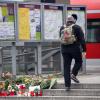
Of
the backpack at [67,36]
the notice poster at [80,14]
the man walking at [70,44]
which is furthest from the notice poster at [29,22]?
the backpack at [67,36]

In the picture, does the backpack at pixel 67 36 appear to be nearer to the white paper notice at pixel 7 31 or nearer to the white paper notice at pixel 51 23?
the white paper notice at pixel 7 31

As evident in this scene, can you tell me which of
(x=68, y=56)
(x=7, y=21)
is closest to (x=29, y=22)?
(x=7, y=21)

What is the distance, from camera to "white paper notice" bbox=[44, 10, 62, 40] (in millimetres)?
16462

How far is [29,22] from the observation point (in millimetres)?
16125

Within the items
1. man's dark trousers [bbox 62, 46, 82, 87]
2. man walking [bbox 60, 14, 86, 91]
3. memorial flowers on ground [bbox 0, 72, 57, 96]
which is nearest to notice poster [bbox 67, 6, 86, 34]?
memorial flowers on ground [bbox 0, 72, 57, 96]

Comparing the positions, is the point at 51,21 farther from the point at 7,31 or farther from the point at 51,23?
the point at 7,31

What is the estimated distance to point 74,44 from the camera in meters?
12.6

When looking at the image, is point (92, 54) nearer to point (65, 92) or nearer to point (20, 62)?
point (20, 62)

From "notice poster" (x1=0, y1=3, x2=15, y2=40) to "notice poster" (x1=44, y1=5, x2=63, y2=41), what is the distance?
3.65ft

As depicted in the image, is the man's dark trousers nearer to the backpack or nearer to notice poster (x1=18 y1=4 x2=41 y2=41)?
the backpack

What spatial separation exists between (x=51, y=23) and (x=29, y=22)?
0.78 m

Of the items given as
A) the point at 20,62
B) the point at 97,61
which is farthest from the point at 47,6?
the point at 97,61

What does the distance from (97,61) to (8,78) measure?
10.5 meters

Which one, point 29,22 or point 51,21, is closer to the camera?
point 29,22
